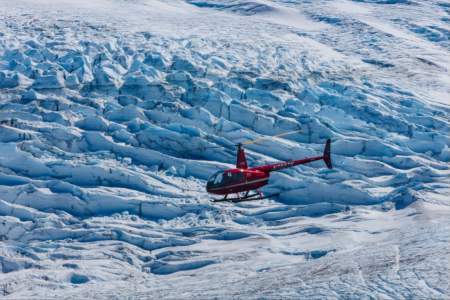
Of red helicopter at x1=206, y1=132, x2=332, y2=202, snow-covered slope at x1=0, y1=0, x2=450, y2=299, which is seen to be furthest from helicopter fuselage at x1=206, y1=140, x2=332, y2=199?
snow-covered slope at x1=0, y1=0, x2=450, y2=299

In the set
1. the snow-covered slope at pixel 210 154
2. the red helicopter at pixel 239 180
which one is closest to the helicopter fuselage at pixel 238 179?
the red helicopter at pixel 239 180

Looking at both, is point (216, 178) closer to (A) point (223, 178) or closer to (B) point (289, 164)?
(A) point (223, 178)

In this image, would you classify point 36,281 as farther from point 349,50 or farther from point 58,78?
point 349,50

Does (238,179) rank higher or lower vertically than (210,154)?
higher

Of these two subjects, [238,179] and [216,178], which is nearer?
[216,178]

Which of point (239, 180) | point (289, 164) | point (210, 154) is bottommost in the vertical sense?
point (210, 154)

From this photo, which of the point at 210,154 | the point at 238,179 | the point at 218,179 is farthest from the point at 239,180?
the point at 210,154

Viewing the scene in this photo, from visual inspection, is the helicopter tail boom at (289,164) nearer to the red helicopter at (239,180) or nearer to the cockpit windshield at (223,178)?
the red helicopter at (239,180)

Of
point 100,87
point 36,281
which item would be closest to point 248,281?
point 36,281

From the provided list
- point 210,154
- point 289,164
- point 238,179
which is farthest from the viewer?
point 210,154

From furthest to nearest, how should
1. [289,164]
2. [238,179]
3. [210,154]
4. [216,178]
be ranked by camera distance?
[210,154] < [289,164] < [238,179] < [216,178]
